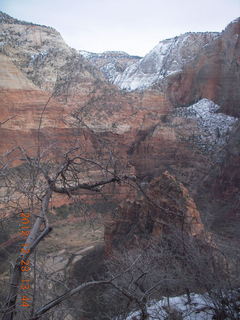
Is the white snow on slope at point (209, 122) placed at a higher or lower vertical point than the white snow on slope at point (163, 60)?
lower

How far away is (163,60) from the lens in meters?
56.0

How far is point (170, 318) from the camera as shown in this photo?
3711 millimetres

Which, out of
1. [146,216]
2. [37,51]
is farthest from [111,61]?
[146,216]

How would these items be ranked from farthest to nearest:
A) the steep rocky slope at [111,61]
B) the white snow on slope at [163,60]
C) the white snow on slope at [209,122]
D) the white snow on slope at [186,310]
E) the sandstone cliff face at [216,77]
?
the steep rocky slope at [111,61]
the white snow on slope at [163,60]
the sandstone cliff face at [216,77]
the white snow on slope at [209,122]
the white snow on slope at [186,310]

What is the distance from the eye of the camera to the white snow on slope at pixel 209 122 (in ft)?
68.3

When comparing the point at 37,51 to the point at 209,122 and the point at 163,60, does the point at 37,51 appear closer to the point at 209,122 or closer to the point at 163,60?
the point at 209,122

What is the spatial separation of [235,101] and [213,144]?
20.0 ft

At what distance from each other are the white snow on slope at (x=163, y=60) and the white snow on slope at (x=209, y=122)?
2375 centimetres

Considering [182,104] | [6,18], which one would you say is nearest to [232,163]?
[182,104]

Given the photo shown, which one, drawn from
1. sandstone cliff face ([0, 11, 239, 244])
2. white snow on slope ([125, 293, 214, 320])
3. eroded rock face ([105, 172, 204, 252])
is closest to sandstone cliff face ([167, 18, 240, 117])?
sandstone cliff face ([0, 11, 239, 244])

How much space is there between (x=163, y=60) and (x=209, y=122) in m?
36.7

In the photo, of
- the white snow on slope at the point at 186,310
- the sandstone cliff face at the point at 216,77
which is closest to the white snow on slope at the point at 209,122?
the sandstone cliff face at the point at 216,77

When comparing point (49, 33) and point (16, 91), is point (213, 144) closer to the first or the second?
point (16, 91)

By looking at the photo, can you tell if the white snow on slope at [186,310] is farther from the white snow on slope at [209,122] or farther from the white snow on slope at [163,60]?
the white snow on slope at [163,60]
